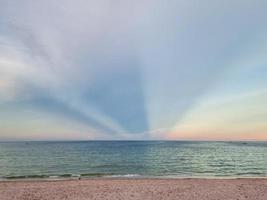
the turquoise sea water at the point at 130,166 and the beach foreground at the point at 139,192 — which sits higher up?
the turquoise sea water at the point at 130,166

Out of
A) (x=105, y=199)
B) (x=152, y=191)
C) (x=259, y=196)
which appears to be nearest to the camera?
(x=105, y=199)

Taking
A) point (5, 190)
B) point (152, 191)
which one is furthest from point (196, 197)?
point (5, 190)

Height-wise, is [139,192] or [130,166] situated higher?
[130,166]

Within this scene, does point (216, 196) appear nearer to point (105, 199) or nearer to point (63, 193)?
point (105, 199)

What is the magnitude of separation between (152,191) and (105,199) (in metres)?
3.46

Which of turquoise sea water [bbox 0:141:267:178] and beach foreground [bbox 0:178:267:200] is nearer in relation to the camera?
beach foreground [bbox 0:178:267:200]

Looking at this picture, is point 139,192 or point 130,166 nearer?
point 139,192

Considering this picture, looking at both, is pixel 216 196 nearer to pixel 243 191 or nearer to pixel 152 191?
pixel 243 191

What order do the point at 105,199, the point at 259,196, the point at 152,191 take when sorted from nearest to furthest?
the point at 105,199, the point at 259,196, the point at 152,191

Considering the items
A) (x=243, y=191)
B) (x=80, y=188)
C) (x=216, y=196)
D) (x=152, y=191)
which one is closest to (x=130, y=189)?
(x=152, y=191)

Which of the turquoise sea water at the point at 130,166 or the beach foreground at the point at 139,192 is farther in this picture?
the turquoise sea water at the point at 130,166

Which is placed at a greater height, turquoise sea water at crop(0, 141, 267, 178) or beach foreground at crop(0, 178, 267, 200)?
turquoise sea water at crop(0, 141, 267, 178)

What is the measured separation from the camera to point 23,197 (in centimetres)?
1642

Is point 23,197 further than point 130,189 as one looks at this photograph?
No
